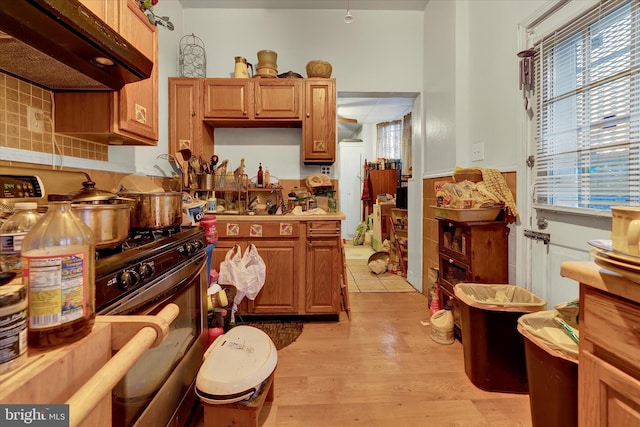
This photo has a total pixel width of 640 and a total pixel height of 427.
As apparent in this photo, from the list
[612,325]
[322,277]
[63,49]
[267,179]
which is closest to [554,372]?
[612,325]

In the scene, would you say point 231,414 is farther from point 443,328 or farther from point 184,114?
point 184,114

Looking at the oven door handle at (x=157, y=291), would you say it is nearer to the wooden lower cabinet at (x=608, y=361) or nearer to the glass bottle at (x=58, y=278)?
the glass bottle at (x=58, y=278)

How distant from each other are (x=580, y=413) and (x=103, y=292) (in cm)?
138

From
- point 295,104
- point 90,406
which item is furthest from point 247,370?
point 295,104

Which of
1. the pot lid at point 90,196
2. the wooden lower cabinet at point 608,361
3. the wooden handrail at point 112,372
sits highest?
the pot lid at point 90,196

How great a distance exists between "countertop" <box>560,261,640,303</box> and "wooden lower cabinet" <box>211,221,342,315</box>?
5.93ft

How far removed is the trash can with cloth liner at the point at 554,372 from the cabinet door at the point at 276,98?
2.50 metres

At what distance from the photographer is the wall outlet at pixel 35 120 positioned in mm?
1356

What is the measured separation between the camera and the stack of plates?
0.65 meters

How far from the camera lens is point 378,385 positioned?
1.73m

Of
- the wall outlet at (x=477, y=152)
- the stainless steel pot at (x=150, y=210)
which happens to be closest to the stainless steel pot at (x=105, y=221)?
the stainless steel pot at (x=150, y=210)

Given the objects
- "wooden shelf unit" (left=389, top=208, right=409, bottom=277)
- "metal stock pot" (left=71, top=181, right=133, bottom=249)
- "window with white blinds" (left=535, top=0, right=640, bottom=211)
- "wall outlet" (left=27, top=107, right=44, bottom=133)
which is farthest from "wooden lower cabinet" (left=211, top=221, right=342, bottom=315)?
Result: "wooden shelf unit" (left=389, top=208, right=409, bottom=277)

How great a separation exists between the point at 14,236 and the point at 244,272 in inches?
66.8

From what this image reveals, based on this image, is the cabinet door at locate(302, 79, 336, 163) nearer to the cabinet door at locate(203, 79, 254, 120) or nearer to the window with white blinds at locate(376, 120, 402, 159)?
the cabinet door at locate(203, 79, 254, 120)
